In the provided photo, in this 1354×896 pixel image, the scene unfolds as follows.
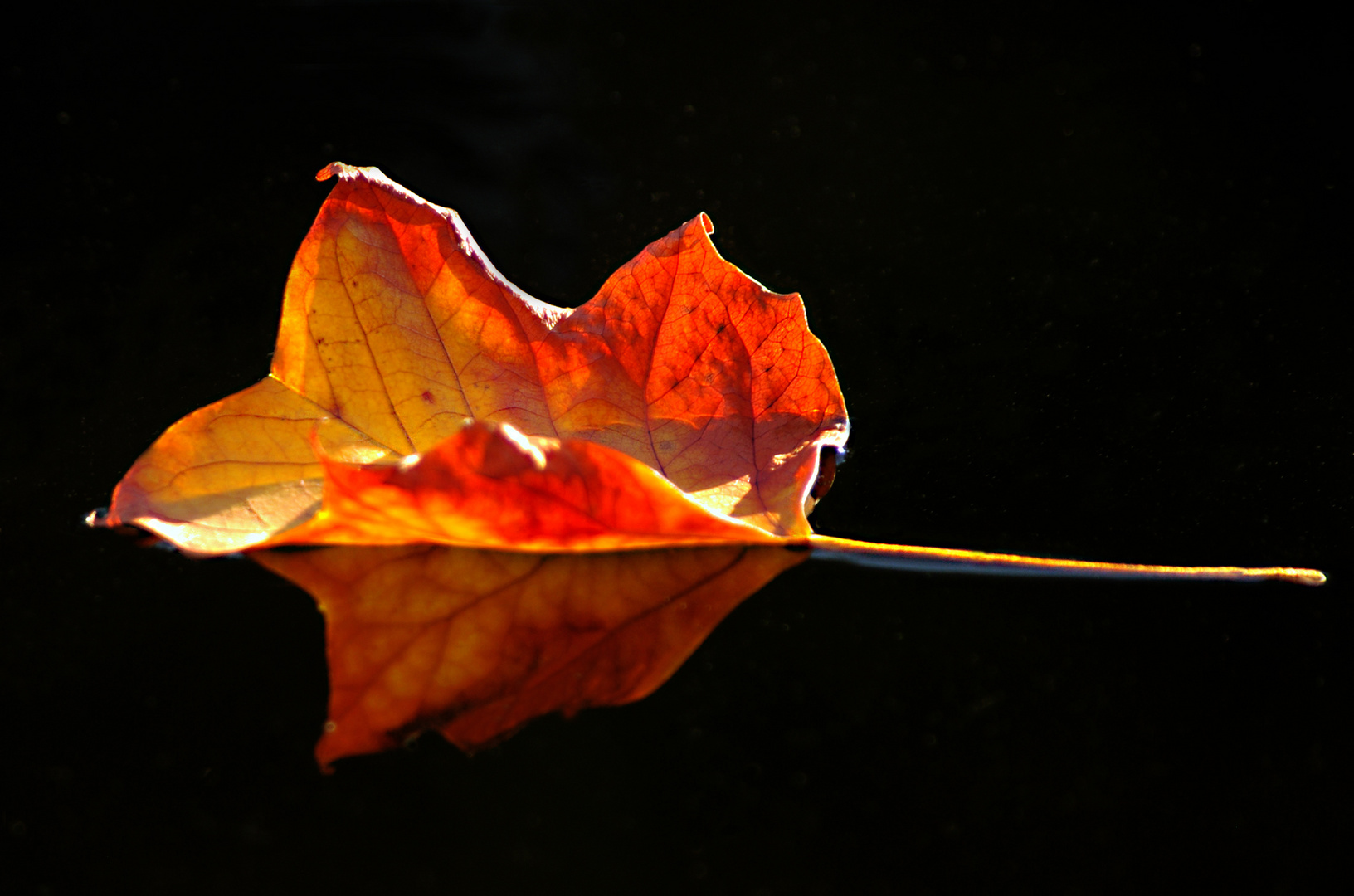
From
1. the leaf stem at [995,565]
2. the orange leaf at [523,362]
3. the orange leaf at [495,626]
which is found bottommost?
the orange leaf at [495,626]

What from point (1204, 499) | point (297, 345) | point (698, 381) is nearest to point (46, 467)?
point (297, 345)

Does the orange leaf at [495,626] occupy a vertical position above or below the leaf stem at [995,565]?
below

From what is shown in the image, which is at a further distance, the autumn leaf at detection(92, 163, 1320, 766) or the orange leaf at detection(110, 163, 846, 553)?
the orange leaf at detection(110, 163, 846, 553)

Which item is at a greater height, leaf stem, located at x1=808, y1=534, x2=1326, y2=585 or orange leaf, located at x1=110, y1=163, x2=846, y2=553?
orange leaf, located at x1=110, y1=163, x2=846, y2=553

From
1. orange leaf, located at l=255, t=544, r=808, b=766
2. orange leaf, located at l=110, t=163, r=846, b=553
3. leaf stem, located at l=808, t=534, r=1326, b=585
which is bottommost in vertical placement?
orange leaf, located at l=255, t=544, r=808, b=766

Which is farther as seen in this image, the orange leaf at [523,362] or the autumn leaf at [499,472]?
the orange leaf at [523,362]

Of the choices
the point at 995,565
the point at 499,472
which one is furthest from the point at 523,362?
the point at 995,565

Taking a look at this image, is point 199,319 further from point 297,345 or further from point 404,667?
point 404,667

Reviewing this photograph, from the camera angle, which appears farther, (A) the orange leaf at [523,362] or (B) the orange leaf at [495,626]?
(A) the orange leaf at [523,362]

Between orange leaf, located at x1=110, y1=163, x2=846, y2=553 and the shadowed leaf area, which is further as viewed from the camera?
orange leaf, located at x1=110, y1=163, x2=846, y2=553
